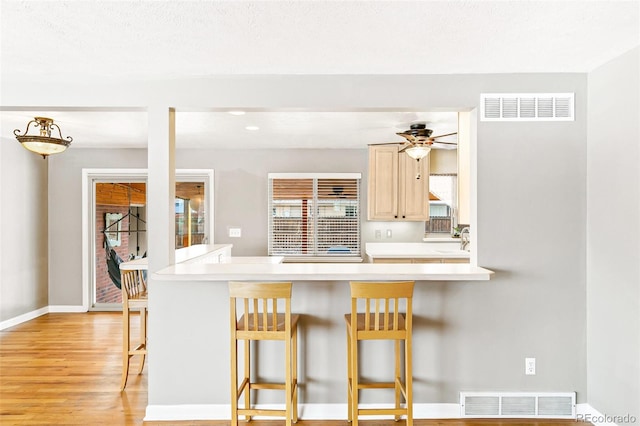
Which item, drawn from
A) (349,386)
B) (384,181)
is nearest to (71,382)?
(349,386)

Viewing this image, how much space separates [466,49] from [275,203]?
143 inches

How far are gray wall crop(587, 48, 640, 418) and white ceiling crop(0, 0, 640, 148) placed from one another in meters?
0.20

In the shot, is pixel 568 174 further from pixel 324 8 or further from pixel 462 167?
pixel 324 8

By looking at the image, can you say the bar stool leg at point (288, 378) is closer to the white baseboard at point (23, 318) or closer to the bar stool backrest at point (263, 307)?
the bar stool backrest at point (263, 307)

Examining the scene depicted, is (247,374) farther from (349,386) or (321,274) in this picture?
(321,274)

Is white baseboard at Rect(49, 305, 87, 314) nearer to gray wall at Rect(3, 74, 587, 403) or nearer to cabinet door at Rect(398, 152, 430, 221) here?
gray wall at Rect(3, 74, 587, 403)

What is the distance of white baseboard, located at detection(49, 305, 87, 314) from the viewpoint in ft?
17.5

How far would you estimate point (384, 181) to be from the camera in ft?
16.4

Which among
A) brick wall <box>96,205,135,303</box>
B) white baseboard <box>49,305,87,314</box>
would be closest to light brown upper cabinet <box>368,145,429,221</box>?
brick wall <box>96,205,135,303</box>

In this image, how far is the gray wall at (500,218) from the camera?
103 inches

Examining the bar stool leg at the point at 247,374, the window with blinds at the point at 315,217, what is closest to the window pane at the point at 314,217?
the window with blinds at the point at 315,217

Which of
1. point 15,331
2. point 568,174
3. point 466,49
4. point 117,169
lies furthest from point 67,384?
point 568,174

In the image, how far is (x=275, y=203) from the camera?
17.8 feet

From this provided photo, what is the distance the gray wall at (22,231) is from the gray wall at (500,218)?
2869 mm
